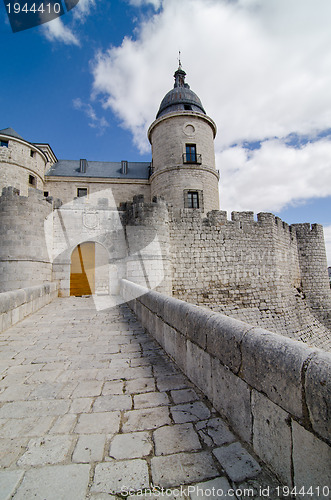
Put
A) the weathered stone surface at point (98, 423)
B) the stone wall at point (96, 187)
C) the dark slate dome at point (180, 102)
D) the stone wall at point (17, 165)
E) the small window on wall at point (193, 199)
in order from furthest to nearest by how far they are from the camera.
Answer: the stone wall at point (96, 187)
the dark slate dome at point (180, 102)
the stone wall at point (17, 165)
the small window on wall at point (193, 199)
the weathered stone surface at point (98, 423)

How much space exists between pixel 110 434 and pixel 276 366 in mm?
1256

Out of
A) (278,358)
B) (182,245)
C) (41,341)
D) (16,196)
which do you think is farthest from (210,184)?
(278,358)

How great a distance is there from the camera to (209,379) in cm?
211

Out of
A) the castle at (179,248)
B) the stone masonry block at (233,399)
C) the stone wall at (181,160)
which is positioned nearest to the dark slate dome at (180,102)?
the stone wall at (181,160)

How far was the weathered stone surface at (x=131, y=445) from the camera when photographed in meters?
1.53

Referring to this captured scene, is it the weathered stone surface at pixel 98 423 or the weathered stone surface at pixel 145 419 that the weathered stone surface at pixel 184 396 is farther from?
the weathered stone surface at pixel 98 423

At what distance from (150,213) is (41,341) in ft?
20.2

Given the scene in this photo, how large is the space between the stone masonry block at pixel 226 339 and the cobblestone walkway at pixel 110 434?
462 mm

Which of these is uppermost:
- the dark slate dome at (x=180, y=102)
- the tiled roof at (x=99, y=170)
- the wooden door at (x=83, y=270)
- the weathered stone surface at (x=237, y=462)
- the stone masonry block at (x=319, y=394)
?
the dark slate dome at (x=180, y=102)

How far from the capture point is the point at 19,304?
5367 mm

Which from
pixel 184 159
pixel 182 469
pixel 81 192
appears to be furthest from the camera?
pixel 81 192

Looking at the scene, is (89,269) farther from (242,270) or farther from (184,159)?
(184,159)

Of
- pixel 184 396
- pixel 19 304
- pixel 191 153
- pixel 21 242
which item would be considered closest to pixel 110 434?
pixel 184 396

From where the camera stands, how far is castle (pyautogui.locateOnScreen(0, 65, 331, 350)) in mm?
9086
